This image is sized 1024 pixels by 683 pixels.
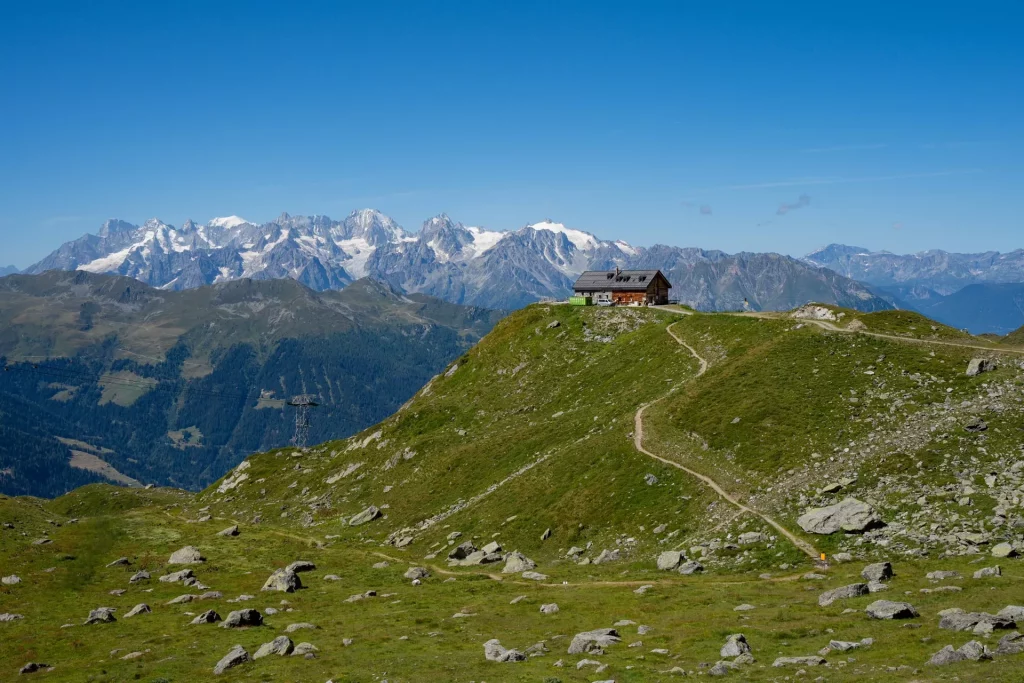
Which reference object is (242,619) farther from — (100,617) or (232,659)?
(100,617)

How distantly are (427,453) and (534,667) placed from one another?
73.5 meters

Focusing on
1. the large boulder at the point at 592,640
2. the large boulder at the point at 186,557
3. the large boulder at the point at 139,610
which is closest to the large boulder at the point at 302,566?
the large boulder at the point at 186,557

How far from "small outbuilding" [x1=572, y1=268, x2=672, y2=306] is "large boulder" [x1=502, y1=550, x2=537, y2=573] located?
278 ft

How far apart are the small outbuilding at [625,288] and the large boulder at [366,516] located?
67.4 m

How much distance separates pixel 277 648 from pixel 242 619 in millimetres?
10265

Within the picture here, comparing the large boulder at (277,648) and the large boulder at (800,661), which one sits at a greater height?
the large boulder at (800,661)

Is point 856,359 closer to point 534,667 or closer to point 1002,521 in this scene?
point 1002,521

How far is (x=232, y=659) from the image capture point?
45.0m

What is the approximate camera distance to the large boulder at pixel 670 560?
59.8 m

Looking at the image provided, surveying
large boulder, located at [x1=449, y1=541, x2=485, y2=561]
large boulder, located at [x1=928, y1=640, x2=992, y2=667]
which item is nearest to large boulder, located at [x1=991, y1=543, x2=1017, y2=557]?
large boulder, located at [x1=928, y1=640, x2=992, y2=667]

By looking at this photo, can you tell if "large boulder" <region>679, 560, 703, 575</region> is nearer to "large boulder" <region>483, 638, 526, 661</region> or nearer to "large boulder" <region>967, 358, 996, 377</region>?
"large boulder" <region>483, 638, 526, 661</region>

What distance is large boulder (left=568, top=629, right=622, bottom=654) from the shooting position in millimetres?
41141

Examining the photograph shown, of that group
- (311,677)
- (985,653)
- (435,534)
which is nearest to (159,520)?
(435,534)

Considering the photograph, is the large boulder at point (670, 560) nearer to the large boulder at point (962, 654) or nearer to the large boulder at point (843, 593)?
the large boulder at point (843, 593)
